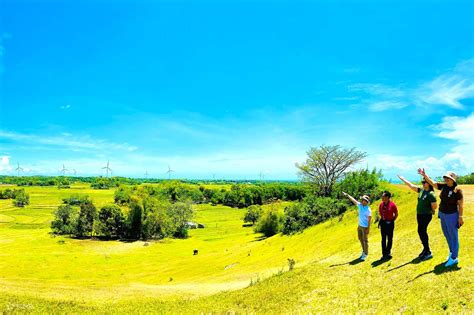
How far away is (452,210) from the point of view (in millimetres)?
13219

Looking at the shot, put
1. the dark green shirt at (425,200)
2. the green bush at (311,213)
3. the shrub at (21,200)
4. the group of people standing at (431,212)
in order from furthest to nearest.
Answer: the shrub at (21,200) → the green bush at (311,213) → the dark green shirt at (425,200) → the group of people standing at (431,212)

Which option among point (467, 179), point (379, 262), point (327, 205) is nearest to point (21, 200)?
point (327, 205)

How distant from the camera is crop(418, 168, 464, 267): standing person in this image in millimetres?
12961

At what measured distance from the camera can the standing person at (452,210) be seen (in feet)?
42.5

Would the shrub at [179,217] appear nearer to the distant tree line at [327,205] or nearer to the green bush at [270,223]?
the green bush at [270,223]

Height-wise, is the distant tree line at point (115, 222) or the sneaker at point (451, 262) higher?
the sneaker at point (451, 262)

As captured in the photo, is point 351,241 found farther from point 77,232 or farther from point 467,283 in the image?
point 77,232

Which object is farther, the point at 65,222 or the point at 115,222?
the point at 65,222

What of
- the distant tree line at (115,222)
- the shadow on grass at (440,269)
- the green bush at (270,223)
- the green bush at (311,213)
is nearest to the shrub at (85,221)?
the distant tree line at (115,222)

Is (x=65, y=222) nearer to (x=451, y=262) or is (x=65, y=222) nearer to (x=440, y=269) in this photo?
(x=440, y=269)

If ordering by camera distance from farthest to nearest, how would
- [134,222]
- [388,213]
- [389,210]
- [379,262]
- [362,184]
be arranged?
1. [134,222]
2. [362,184]
3. [379,262]
4. [388,213]
5. [389,210]

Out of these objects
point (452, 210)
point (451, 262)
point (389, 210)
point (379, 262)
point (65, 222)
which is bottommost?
point (65, 222)

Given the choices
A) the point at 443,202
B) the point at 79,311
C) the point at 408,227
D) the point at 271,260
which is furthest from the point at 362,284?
the point at 271,260

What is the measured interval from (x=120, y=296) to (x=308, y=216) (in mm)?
32118
